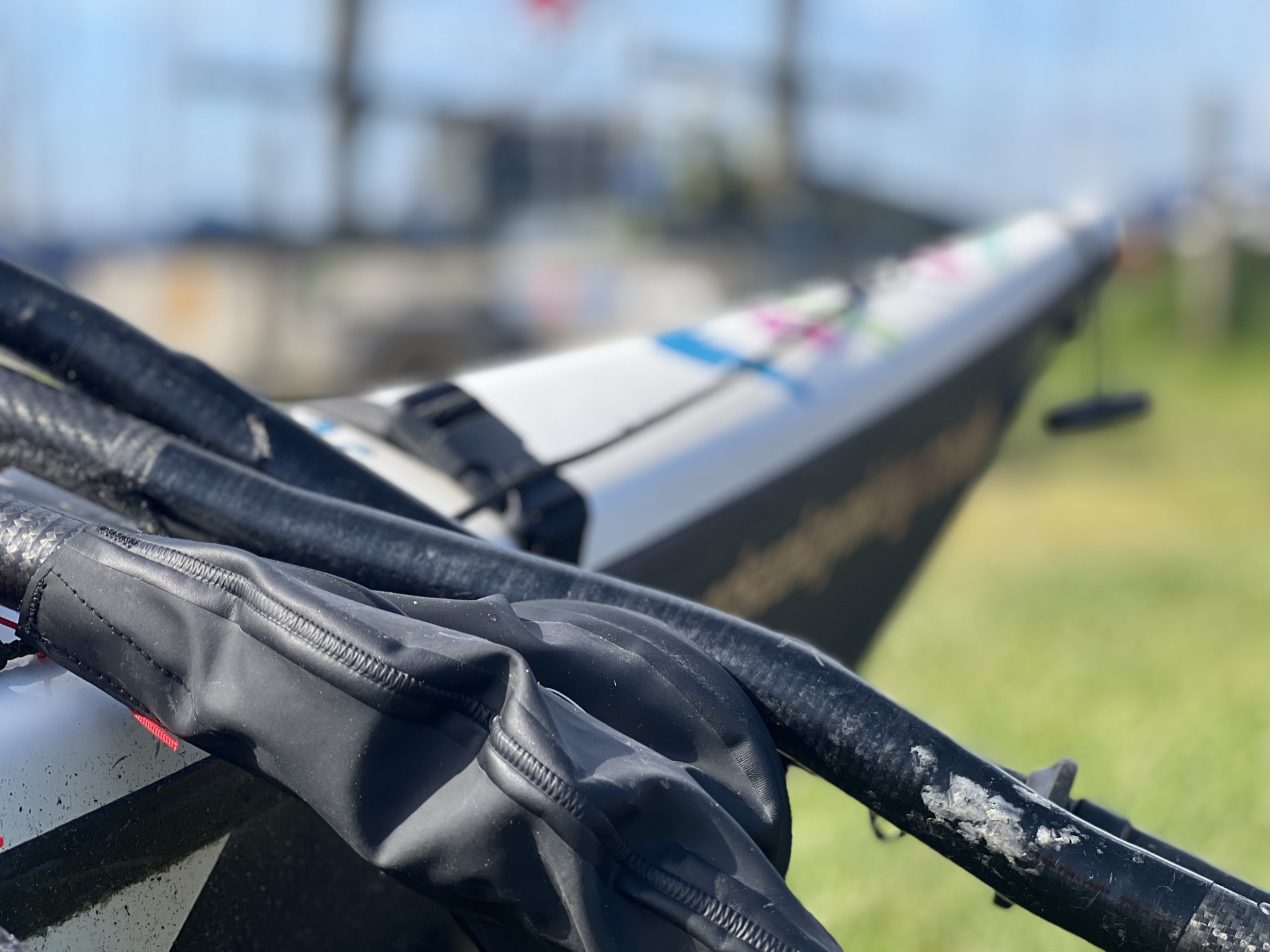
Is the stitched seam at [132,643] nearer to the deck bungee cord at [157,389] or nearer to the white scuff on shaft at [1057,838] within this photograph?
the deck bungee cord at [157,389]

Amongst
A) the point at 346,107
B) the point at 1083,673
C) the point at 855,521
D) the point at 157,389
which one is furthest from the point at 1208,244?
the point at 157,389

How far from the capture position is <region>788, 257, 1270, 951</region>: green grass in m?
2.05

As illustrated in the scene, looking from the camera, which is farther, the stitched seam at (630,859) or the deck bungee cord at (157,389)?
the deck bungee cord at (157,389)

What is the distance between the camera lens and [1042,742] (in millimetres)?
2590

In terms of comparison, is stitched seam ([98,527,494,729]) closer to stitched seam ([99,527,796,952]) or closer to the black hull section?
stitched seam ([99,527,796,952])

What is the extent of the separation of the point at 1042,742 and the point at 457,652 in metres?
2.13

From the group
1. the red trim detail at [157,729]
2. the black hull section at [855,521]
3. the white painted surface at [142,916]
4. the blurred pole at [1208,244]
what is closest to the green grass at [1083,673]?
the black hull section at [855,521]

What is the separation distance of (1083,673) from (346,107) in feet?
28.8

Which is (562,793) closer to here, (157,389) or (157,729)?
(157,729)

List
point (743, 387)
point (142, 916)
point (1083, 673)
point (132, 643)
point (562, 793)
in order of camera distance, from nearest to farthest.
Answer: point (562, 793) → point (132, 643) → point (142, 916) → point (743, 387) → point (1083, 673)

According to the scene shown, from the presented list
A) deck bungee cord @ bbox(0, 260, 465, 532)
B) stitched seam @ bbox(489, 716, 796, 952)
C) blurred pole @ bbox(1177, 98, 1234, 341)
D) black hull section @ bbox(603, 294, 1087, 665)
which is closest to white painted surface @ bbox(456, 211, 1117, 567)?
black hull section @ bbox(603, 294, 1087, 665)

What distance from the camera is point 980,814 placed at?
857 millimetres

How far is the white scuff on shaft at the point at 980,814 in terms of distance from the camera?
850 mm

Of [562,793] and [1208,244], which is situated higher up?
[562,793]
